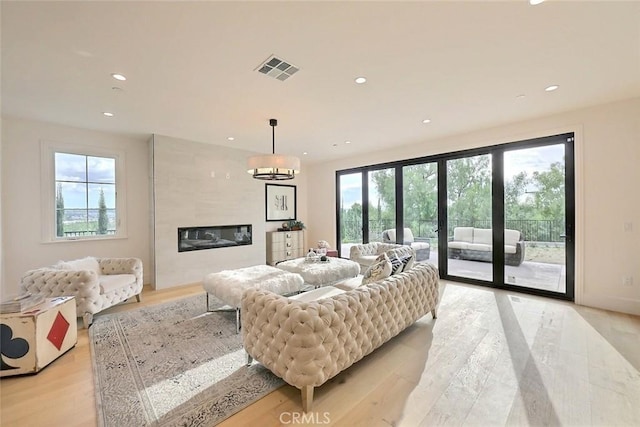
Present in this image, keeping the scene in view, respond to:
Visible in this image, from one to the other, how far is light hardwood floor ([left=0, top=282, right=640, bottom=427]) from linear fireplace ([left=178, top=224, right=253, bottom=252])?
232 cm

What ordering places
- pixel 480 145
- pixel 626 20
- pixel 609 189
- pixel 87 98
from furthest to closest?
pixel 480 145, pixel 609 189, pixel 87 98, pixel 626 20

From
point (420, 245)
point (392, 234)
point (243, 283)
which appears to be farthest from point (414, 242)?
point (243, 283)

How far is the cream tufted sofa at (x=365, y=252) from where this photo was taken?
506 centimetres

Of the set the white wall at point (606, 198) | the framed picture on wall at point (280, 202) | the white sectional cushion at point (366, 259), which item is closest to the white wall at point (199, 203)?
the framed picture on wall at point (280, 202)

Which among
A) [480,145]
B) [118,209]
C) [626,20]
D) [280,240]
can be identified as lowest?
[280,240]

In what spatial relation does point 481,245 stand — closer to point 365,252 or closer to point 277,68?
point 365,252

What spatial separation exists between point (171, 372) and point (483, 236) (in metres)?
4.87

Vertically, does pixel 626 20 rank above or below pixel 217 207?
above

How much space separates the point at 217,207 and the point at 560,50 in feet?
18.0

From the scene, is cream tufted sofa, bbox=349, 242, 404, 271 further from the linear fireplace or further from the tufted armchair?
the tufted armchair

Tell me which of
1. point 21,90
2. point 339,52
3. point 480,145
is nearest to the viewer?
point 339,52

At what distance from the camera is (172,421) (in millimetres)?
1710

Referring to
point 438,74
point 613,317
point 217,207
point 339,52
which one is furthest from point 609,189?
point 217,207

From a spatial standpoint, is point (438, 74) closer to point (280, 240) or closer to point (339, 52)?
point (339, 52)
